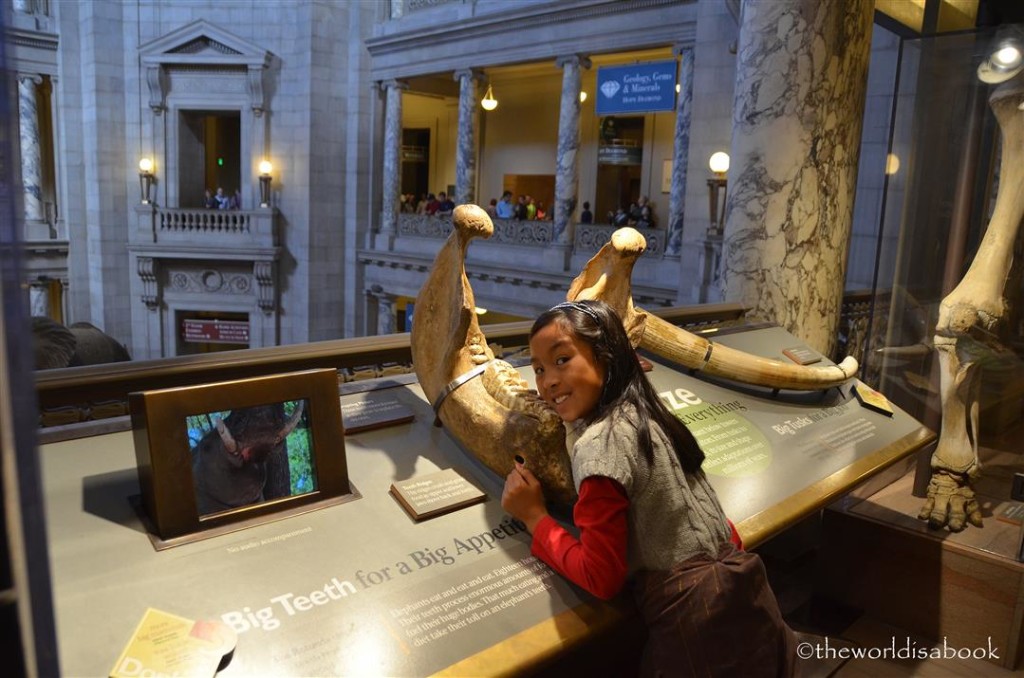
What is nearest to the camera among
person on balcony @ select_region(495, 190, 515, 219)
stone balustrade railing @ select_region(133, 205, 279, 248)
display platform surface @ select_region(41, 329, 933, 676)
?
display platform surface @ select_region(41, 329, 933, 676)

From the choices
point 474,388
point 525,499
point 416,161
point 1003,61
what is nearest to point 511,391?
point 474,388

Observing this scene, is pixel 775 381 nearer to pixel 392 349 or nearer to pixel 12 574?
pixel 392 349

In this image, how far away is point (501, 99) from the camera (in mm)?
20578

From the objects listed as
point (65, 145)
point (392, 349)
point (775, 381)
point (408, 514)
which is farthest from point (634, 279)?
point (65, 145)

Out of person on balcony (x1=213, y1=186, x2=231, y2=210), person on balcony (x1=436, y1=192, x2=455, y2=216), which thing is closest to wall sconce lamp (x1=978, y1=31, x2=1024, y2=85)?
person on balcony (x1=436, y1=192, x2=455, y2=216)

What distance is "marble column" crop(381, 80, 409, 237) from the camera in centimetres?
1814

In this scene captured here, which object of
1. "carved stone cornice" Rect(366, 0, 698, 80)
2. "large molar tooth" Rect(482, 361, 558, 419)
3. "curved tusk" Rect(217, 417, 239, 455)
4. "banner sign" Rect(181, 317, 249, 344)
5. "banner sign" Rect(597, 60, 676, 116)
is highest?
"carved stone cornice" Rect(366, 0, 698, 80)

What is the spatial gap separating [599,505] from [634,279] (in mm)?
12008

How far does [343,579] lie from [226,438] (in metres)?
0.48

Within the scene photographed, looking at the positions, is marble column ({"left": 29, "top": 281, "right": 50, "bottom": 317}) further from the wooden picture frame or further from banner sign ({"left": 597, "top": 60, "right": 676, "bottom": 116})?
the wooden picture frame

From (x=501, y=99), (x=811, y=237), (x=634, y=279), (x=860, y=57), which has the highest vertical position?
(x=501, y=99)

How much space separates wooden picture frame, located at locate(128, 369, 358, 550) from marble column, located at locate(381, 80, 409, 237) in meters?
17.0

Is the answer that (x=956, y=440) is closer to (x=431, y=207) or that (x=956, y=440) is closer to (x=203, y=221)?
(x=431, y=207)

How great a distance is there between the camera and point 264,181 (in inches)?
731
